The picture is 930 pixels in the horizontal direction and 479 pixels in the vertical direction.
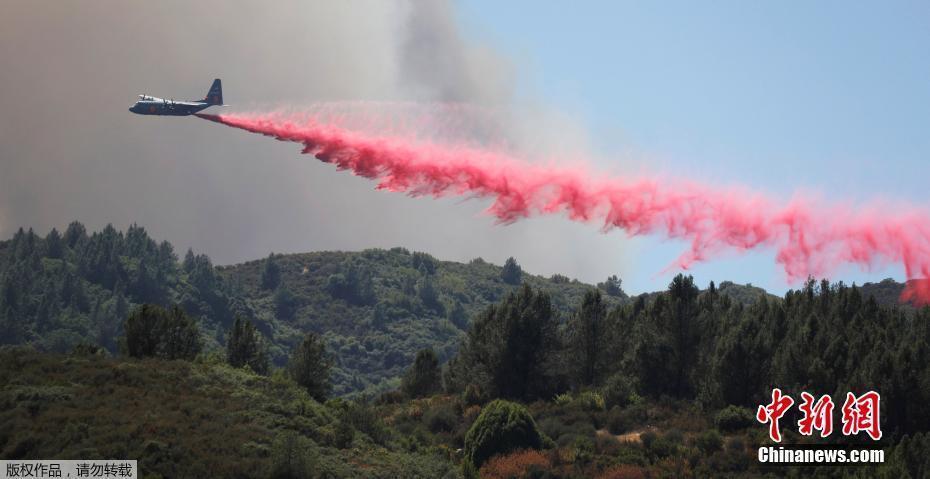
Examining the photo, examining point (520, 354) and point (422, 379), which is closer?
point (520, 354)

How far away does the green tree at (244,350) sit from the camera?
92.2 metres

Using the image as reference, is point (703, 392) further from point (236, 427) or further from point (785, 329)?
point (236, 427)

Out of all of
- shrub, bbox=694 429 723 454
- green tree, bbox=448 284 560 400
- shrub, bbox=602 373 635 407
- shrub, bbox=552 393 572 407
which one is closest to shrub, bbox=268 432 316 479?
shrub, bbox=694 429 723 454

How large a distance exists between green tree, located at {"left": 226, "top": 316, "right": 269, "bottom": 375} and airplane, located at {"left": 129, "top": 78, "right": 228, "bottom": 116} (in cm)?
1974

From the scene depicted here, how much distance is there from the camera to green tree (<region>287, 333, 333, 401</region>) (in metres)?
87.2

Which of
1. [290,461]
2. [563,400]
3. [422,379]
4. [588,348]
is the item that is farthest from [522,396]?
[290,461]

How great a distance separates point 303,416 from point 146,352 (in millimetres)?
18275

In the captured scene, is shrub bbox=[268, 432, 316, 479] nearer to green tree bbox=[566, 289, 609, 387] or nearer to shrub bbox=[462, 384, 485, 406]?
shrub bbox=[462, 384, 485, 406]

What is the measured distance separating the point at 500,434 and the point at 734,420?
15484mm

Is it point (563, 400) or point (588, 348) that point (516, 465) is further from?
point (588, 348)

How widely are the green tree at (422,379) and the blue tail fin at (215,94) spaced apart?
95.3 feet

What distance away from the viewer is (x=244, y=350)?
92.5m

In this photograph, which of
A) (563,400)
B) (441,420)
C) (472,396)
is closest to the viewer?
(441,420)

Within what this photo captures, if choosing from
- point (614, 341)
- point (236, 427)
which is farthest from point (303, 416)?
point (614, 341)
